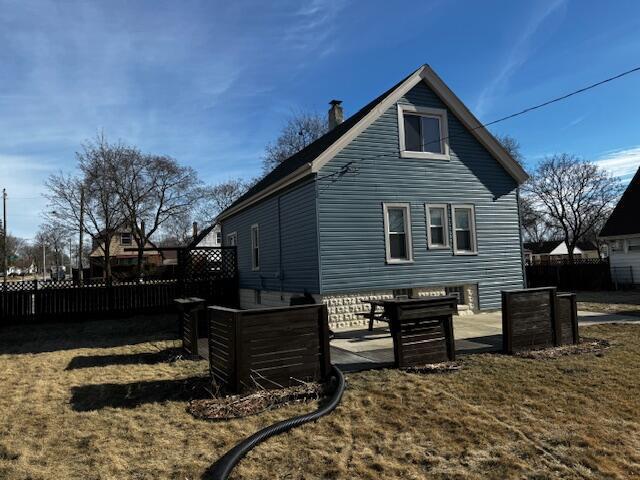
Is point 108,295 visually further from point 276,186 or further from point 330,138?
point 330,138

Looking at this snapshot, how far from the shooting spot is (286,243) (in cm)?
1413

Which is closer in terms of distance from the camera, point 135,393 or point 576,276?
point 135,393

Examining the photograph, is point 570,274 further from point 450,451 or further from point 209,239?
point 209,239

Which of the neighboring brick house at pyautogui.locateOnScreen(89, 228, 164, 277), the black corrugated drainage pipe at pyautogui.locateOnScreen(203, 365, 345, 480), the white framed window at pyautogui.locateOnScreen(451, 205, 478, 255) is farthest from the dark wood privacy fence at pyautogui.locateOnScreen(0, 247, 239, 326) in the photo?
the neighboring brick house at pyautogui.locateOnScreen(89, 228, 164, 277)

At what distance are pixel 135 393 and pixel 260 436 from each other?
109 inches

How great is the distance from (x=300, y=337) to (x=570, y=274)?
2385cm

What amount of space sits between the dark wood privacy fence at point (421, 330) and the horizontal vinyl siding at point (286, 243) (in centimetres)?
495

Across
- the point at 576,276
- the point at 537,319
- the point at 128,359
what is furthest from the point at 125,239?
the point at 537,319

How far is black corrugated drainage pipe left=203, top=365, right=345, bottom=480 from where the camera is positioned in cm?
388

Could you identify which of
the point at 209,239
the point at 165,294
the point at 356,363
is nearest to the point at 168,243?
the point at 209,239

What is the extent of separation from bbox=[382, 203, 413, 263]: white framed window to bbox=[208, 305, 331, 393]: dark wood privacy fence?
6849 millimetres

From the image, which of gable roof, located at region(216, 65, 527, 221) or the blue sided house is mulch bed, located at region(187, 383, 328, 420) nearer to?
the blue sided house

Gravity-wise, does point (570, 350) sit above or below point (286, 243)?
below

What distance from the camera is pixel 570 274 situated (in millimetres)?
25734
